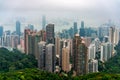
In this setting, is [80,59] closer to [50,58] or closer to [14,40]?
[50,58]

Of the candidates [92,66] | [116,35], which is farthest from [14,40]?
[92,66]

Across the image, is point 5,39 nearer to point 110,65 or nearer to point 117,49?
point 117,49

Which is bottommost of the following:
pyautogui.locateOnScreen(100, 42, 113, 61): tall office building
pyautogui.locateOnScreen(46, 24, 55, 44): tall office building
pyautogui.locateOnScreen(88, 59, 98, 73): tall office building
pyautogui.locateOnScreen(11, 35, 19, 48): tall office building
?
pyautogui.locateOnScreen(88, 59, 98, 73): tall office building

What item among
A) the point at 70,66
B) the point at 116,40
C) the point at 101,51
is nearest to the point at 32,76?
the point at 70,66

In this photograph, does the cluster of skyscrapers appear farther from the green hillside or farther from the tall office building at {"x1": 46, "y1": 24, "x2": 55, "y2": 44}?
the green hillside

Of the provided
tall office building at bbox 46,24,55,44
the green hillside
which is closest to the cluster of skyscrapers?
tall office building at bbox 46,24,55,44

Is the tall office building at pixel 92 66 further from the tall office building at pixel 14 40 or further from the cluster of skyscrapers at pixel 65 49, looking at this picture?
the tall office building at pixel 14 40

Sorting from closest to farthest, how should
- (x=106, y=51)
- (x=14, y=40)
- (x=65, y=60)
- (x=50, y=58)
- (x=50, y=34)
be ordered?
1. (x=50, y=58)
2. (x=65, y=60)
3. (x=106, y=51)
4. (x=50, y=34)
5. (x=14, y=40)
